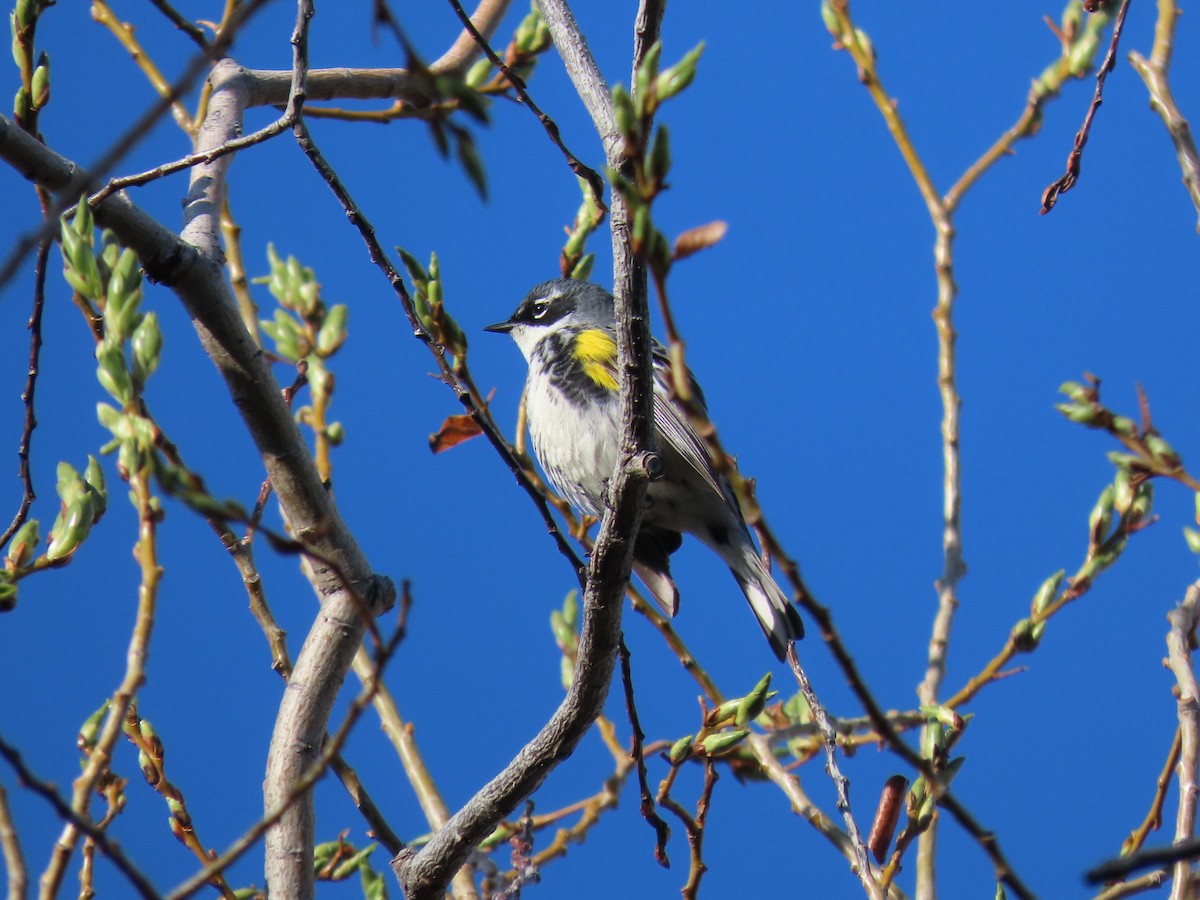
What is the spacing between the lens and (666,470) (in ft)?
13.6

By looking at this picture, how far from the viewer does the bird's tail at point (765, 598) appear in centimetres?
413

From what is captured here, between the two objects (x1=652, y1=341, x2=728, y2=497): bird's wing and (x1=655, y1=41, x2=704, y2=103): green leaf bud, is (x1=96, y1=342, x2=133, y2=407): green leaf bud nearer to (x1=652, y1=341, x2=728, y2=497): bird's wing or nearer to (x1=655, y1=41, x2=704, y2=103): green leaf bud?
(x1=655, y1=41, x2=704, y2=103): green leaf bud

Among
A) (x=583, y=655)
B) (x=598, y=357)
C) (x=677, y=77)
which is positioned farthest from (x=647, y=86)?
(x=598, y=357)

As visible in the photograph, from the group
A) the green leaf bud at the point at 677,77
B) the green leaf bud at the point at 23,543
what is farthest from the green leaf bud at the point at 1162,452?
the green leaf bud at the point at 23,543

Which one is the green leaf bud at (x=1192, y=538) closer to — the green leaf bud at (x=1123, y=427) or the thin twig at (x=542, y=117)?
the green leaf bud at (x=1123, y=427)

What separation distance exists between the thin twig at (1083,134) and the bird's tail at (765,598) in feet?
5.52

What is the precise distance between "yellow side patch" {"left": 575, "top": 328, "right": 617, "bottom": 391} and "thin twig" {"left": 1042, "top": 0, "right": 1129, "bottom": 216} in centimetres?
179

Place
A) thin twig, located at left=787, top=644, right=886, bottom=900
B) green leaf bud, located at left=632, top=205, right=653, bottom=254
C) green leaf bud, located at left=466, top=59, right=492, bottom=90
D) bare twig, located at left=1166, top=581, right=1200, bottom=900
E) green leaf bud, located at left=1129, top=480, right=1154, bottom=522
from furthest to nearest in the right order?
1. green leaf bud, located at left=466, top=59, right=492, bottom=90
2. green leaf bud, located at left=1129, top=480, right=1154, bottom=522
3. bare twig, located at left=1166, top=581, right=1200, bottom=900
4. thin twig, located at left=787, top=644, right=886, bottom=900
5. green leaf bud, located at left=632, top=205, right=653, bottom=254

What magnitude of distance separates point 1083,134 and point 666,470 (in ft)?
5.89

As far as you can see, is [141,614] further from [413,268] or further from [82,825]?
[413,268]

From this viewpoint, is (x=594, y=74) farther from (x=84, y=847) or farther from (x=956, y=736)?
(x=84, y=847)

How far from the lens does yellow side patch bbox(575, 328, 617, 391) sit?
4.43m

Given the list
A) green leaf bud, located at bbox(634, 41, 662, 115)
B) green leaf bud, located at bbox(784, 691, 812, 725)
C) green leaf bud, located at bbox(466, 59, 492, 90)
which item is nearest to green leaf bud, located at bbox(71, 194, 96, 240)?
green leaf bud, located at bbox(634, 41, 662, 115)

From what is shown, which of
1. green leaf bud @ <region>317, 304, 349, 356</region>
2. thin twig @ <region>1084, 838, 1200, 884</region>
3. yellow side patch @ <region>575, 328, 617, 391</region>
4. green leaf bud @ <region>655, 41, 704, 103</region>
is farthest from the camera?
yellow side patch @ <region>575, 328, 617, 391</region>
